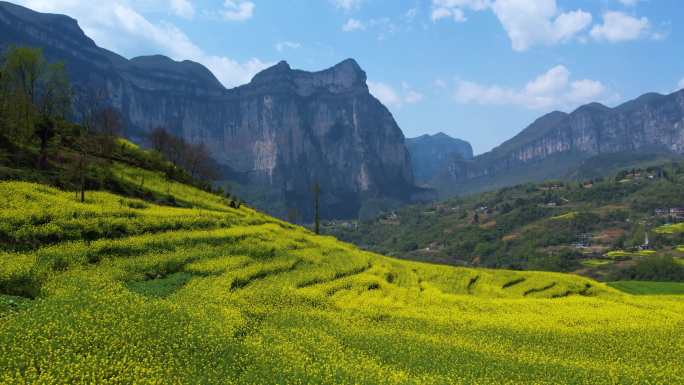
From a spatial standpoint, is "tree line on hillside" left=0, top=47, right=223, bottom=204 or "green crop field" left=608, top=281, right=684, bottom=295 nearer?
"tree line on hillside" left=0, top=47, right=223, bottom=204

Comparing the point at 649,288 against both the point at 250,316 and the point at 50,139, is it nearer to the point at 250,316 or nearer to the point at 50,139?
the point at 250,316

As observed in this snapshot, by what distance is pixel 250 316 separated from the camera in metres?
35.6

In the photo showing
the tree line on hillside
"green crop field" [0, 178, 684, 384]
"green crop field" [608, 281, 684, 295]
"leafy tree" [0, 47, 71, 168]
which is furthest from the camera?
"green crop field" [608, 281, 684, 295]

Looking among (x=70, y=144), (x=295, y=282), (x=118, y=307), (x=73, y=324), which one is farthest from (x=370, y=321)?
(x=70, y=144)

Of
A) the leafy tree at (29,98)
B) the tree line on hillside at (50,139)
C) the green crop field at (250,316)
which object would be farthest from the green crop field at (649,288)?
the leafy tree at (29,98)

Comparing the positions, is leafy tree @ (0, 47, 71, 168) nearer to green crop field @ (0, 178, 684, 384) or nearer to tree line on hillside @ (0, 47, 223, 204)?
tree line on hillside @ (0, 47, 223, 204)

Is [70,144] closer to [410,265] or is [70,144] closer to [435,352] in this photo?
[410,265]

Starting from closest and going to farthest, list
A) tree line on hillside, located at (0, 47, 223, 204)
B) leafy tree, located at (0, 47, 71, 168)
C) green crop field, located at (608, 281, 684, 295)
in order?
tree line on hillside, located at (0, 47, 223, 204) → leafy tree, located at (0, 47, 71, 168) → green crop field, located at (608, 281, 684, 295)

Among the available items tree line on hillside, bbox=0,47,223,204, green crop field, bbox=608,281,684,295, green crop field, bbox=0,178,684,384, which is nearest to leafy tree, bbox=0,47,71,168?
tree line on hillside, bbox=0,47,223,204

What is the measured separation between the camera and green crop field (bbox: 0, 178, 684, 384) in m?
24.0

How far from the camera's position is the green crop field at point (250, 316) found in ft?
78.8

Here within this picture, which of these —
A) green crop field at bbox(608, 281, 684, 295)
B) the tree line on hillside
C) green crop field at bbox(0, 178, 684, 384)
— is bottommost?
green crop field at bbox(608, 281, 684, 295)

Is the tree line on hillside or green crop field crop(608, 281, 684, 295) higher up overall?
the tree line on hillside

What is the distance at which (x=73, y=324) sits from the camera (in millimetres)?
25469
